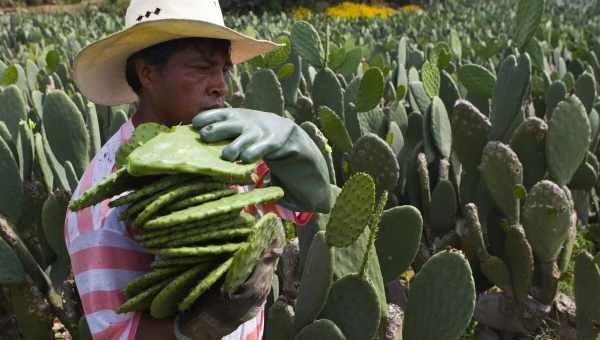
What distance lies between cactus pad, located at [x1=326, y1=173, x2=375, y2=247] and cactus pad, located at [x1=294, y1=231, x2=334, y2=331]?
0.29 feet

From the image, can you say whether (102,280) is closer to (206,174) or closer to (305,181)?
(206,174)

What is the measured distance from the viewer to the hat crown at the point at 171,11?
1.68m

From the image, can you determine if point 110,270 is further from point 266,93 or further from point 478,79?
point 478,79

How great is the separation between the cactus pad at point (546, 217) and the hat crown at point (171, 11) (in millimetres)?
1592

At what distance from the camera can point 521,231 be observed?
9.83 feet

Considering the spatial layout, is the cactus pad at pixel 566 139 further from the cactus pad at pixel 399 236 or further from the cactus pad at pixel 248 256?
the cactus pad at pixel 248 256

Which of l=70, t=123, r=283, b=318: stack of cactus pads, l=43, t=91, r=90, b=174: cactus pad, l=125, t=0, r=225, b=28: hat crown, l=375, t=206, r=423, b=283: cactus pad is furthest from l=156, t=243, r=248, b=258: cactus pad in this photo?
l=43, t=91, r=90, b=174: cactus pad

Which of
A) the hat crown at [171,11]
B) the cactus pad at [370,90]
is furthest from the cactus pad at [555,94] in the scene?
the hat crown at [171,11]

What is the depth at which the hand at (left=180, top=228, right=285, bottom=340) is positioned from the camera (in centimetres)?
135

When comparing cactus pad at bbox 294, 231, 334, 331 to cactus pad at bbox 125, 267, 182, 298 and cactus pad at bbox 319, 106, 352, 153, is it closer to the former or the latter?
cactus pad at bbox 125, 267, 182, 298

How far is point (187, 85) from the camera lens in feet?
5.29

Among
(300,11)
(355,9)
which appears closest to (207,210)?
(300,11)

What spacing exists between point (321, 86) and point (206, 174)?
2469mm

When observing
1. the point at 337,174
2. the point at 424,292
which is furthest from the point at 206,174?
the point at 337,174
